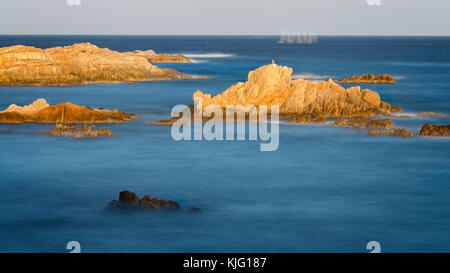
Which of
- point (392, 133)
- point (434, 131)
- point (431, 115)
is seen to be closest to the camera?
point (434, 131)

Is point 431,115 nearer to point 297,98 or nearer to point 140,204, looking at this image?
point 297,98

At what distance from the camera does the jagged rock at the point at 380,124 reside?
44.3m

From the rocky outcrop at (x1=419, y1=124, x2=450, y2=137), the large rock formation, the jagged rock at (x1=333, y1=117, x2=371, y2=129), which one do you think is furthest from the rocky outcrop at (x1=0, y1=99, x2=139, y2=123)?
the rocky outcrop at (x1=419, y1=124, x2=450, y2=137)

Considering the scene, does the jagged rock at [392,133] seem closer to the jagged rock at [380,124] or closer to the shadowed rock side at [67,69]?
the jagged rock at [380,124]

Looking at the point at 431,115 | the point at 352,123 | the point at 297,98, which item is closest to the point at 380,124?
the point at 352,123

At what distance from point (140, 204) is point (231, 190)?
5.23m

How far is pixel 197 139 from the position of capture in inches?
1667

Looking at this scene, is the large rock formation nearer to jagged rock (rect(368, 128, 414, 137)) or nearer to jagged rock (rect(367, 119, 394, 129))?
jagged rock (rect(367, 119, 394, 129))

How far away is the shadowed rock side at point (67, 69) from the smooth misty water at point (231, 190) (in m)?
34.2

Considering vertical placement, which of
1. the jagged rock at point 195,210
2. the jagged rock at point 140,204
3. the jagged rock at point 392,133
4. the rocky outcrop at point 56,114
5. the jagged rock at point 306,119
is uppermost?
the rocky outcrop at point 56,114

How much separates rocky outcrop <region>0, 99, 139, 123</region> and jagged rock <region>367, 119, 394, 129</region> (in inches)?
594

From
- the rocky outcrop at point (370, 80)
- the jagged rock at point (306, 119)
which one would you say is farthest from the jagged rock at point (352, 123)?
the rocky outcrop at point (370, 80)

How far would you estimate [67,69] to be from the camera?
274 feet
